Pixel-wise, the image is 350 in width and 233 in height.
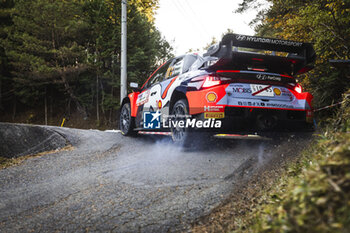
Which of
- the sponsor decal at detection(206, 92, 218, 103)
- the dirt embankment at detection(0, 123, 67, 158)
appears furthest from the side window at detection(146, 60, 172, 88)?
the dirt embankment at detection(0, 123, 67, 158)

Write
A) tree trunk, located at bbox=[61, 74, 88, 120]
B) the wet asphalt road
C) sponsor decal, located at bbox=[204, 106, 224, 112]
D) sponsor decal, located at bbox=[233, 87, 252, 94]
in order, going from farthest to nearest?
tree trunk, located at bbox=[61, 74, 88, 120]
sponsor decal, located at bbox=[233, 87, 252, 94]
sponsor decal, located at bbox=[204, 106, 224, 112]
the wet asphalt road

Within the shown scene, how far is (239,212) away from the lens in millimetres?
2348

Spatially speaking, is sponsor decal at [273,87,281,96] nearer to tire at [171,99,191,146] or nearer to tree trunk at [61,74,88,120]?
tire at [171,99,191,146]

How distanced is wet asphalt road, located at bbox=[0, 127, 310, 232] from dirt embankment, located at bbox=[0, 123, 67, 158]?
5.04 ft

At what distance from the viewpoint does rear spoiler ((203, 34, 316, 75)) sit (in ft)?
13.3

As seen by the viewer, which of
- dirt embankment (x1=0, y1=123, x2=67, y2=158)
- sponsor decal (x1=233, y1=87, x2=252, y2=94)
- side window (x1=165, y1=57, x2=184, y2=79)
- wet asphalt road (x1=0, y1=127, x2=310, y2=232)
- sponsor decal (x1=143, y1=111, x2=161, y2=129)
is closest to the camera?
wet asphalt road (x1=0, y1=127, x2=310, y2=232)

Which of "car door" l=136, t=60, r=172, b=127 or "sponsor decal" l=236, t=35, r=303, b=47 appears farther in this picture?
"car door" l=136, t=60, r=172, b=127

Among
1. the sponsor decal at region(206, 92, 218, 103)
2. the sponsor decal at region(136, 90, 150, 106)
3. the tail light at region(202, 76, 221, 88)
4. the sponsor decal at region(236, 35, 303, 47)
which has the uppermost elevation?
the sponsor decal at region(236, 35, 303, 47)

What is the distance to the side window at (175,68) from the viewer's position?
5.13m

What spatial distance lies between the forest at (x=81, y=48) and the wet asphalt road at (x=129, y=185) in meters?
13.7

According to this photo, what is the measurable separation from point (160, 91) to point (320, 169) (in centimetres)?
437

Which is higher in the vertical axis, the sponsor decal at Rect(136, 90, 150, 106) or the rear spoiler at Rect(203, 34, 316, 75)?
the rear spoiler at Rect(203, 34, 316, 75)

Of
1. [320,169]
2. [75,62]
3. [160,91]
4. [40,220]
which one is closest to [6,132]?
[160,91]

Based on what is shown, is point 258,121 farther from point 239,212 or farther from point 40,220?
point 40,220
